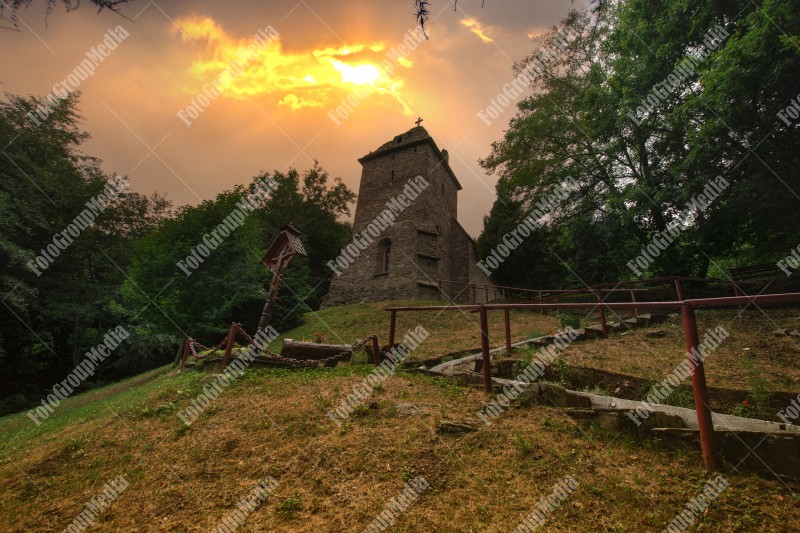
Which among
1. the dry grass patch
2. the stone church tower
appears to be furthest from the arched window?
the dry grass patch

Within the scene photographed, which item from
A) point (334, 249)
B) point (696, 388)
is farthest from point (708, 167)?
point (334, 249)

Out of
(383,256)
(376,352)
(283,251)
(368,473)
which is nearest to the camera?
(368,473)

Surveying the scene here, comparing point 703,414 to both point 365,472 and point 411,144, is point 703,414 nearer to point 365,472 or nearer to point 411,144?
point 365,472

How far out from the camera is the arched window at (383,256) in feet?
63.4

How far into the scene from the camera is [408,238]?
18.8 metres

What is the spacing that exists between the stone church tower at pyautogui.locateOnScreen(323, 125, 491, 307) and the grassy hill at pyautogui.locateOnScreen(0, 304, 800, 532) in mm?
13712

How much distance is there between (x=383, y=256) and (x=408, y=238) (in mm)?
2075

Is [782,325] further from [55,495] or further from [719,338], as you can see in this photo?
[55,495]

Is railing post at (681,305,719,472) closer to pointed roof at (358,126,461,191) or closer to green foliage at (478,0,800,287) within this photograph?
green foliage at (478,0,800,287)

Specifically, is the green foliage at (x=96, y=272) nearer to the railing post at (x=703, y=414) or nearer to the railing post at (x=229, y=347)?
the railing post at (x=229, y=347)

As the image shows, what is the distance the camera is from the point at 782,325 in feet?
22.5

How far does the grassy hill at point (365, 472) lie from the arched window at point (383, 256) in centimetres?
1467

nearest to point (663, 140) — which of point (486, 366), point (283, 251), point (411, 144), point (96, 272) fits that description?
point (486, 366)

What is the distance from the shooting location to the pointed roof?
2086 centimetres
